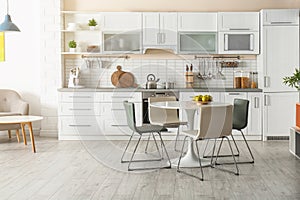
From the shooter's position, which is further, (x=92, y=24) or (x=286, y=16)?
(x=92, y=24)

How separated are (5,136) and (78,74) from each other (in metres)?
1.66

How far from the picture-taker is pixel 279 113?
789cm

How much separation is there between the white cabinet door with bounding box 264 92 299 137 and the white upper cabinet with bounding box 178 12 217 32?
1.47 meters

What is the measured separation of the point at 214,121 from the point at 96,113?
305 cm

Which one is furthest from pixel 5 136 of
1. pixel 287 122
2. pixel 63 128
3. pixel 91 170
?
pixel 287 122

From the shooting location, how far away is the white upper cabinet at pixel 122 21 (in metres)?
8.15

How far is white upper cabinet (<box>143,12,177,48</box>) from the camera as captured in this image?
26.7 ft

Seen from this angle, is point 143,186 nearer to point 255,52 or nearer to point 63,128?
point 63,128

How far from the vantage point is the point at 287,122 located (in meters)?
7.89

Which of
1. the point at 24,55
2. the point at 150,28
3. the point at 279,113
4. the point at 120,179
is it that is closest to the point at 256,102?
the point at 279,113

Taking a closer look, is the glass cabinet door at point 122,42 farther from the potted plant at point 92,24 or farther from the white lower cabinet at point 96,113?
the white lower cabinet at point 96,113

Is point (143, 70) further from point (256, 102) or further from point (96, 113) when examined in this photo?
point (256, 102)

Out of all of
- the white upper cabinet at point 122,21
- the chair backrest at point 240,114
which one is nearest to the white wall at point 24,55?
the white upper cabinet at point 122,21

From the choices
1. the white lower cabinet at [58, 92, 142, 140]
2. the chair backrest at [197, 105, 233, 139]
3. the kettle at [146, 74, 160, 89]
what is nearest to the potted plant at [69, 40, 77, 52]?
the white lower cabinet at [58, 92, 142, 140]
